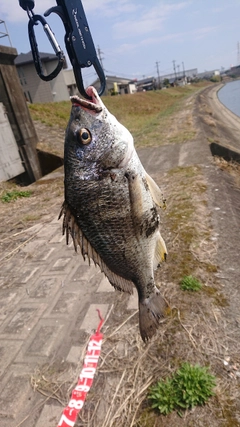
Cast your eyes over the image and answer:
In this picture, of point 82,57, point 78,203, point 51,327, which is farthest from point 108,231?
point 51,327

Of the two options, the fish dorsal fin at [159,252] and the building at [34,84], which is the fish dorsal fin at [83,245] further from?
the building at [34,84]

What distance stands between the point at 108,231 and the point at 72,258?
11.1 feet

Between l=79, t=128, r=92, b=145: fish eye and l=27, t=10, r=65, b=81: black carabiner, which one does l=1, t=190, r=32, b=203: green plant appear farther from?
l=79, t=128, r=92, b=145: fish eye

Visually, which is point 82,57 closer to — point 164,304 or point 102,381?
point 164,304

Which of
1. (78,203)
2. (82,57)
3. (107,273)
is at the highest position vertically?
(82,57)

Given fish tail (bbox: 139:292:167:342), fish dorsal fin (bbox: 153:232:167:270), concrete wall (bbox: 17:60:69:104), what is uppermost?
concrete wall (bbox: 17:60:69:104)

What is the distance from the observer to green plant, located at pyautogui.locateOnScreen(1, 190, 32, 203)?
977cm

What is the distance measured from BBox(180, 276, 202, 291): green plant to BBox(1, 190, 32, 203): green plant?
291 inches

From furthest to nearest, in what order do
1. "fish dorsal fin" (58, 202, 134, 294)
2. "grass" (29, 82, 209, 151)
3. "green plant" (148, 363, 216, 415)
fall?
"grass" (29, 82, 209, 151) < "green plant" (148, 363, 216, 415) < "fish dorsal fin" (58, 202, 134, 294)

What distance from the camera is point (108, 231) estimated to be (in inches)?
85.0

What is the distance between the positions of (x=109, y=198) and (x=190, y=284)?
239 cm

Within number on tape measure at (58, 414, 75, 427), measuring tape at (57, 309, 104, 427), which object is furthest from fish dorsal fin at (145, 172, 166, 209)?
number on tape measure at (58, 414, 75, 427)

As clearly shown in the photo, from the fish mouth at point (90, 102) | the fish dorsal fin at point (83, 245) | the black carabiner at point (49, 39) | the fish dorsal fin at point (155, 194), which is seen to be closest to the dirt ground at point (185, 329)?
the fish dorsal fin at point (83, 245)

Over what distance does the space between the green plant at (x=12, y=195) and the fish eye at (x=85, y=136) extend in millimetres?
8463
